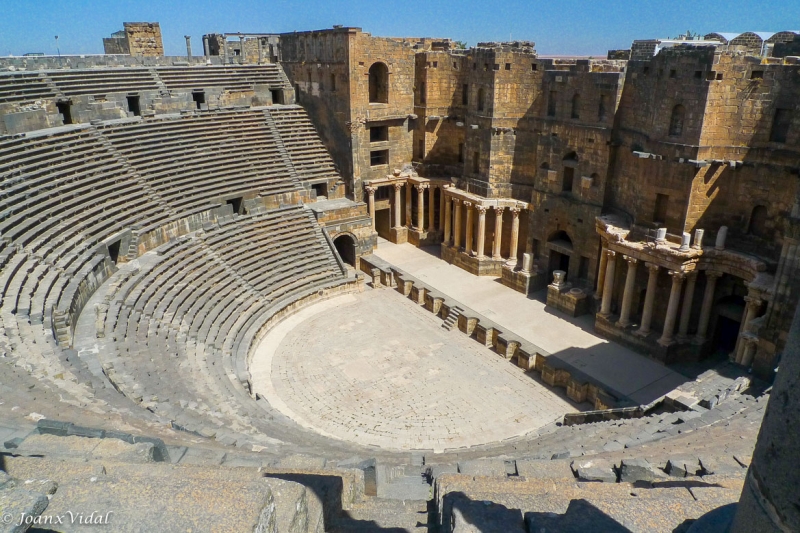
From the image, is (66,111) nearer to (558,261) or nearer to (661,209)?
(558,261)

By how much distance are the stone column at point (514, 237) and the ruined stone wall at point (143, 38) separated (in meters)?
22.7

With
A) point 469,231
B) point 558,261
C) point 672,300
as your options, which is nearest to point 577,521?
point 672,300

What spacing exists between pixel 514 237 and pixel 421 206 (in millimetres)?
5632

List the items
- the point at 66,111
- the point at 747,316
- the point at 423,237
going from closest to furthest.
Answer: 1. the point at 747,316
2. the point at 66,111
3. the point at 423,237

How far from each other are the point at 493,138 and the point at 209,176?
12297 millimetres

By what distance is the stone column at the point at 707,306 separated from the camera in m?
17.5

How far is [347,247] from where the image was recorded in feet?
87.9

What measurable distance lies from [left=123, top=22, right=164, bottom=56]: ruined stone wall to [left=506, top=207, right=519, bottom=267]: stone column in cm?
2272

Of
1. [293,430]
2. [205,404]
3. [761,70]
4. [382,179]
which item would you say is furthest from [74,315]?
[761,70]

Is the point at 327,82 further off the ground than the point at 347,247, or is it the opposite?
the point at 327,82

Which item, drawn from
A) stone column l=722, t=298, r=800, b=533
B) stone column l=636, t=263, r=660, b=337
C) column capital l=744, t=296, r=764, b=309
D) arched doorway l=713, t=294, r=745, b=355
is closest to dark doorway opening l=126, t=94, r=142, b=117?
stone column l=636, t=263, r=660, b=337

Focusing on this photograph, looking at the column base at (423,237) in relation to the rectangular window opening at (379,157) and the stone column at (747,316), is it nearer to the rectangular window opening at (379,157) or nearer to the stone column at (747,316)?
the rectangular window opening at (379,157)

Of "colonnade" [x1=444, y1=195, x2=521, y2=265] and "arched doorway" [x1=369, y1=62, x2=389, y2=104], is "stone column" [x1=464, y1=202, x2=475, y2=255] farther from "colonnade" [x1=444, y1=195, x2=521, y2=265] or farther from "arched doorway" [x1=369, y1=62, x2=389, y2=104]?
"arched doorway" [x1=369, y1=62, x2=389, y2=104]

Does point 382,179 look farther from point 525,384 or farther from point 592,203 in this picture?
point 525,384
